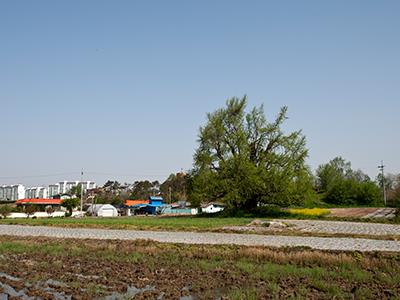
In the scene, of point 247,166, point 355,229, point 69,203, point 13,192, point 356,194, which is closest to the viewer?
point 355,229

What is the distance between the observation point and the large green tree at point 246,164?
137ft

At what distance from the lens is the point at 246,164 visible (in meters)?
42.2

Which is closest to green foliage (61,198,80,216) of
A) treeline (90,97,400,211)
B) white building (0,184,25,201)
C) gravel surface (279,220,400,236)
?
treeline (90,97,400,211)

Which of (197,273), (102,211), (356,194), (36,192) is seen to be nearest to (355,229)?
(197,273)

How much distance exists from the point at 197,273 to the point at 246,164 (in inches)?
1219

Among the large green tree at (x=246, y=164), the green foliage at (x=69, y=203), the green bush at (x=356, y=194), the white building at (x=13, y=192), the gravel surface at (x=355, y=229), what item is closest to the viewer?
the gravel surface at (x=355, y=229)

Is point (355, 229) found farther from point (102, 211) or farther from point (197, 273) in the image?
point (102, 211)

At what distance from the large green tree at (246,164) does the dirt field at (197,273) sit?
86.1 feet

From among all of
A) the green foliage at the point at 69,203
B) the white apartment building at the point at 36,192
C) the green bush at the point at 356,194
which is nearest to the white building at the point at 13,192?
the white apartment building at the point at 36,192

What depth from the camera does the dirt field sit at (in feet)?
30.4

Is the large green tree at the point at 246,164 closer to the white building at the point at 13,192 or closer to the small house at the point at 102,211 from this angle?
the small house at the point at 102,211

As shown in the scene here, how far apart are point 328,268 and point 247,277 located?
267 centimetres

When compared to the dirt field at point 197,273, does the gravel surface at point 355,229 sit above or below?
below

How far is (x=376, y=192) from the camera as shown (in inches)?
2485
